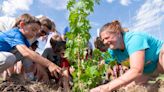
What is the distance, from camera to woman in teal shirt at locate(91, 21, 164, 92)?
3924mm

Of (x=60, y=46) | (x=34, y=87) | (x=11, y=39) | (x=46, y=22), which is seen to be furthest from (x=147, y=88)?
(x=46, y=22)

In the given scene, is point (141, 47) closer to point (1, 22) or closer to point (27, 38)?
point (27, 38)

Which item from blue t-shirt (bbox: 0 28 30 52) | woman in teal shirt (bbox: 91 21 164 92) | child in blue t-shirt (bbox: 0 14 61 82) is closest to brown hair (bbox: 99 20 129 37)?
woman in teal shirt (bbox: 91 21 164 92)

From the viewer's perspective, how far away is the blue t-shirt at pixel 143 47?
412 centimetres

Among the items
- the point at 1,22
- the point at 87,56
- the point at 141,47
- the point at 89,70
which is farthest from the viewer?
the point at 1,22

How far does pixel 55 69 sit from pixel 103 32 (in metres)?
0.78

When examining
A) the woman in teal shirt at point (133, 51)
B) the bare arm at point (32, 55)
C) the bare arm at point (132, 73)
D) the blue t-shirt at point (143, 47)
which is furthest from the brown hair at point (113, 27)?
the bare arm at point (32, 55)

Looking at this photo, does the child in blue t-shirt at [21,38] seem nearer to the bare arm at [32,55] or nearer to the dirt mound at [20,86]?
the bare arm at [32,55]

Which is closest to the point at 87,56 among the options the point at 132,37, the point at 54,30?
the point at 132,37

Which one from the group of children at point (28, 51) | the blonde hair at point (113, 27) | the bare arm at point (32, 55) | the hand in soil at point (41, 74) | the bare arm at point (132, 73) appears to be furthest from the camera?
→ the hand in soil at point (41, 74)

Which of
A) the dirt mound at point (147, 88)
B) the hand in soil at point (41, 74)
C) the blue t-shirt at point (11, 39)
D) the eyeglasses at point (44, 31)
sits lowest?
the dirt mound at point (147, 88)

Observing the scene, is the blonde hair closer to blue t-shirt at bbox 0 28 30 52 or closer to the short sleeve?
the short sleeve

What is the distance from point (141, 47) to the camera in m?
4.09

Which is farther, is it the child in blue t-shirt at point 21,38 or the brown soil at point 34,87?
the child in blue t-shirt at point 21,38
